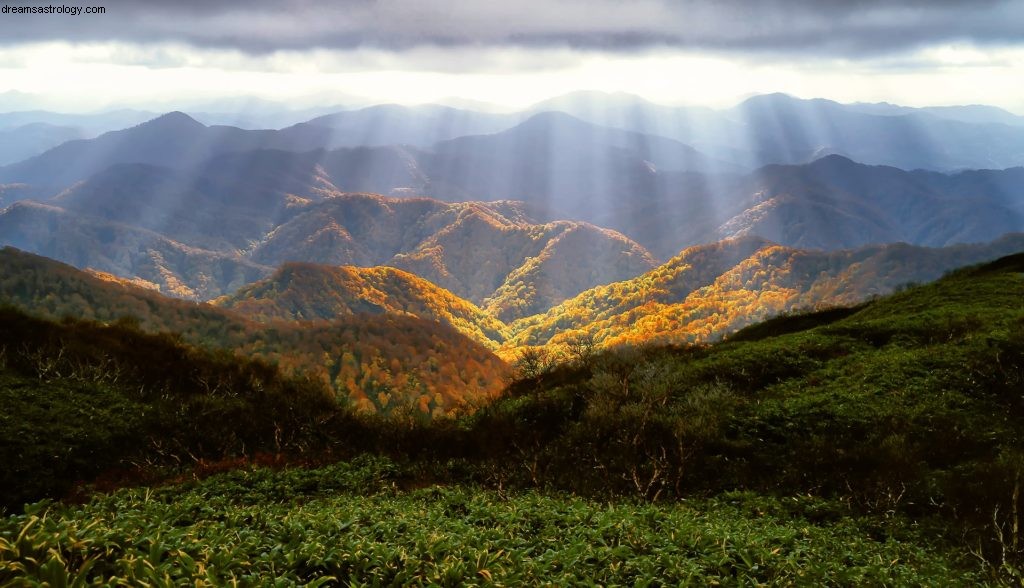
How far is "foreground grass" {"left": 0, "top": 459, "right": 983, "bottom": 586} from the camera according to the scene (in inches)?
258

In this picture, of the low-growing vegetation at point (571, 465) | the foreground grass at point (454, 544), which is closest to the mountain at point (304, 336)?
the low-growing vegetation at point (571, 465)

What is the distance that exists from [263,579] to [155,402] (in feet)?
66.1

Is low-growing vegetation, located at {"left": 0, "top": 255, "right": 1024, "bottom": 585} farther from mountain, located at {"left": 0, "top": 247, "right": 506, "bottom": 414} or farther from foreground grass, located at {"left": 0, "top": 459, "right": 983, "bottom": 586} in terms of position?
mountain, located at {"left": 0, "top": 247, "right": 506, "bottom": 414}

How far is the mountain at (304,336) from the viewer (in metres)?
98.9

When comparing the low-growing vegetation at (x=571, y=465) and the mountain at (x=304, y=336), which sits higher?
the low-growing vegetation at (x=571, y=465)

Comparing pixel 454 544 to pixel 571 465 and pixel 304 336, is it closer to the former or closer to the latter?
pixel 571 465

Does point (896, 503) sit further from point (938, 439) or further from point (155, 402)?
point (155, 402)

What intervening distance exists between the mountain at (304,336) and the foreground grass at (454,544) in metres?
80.5

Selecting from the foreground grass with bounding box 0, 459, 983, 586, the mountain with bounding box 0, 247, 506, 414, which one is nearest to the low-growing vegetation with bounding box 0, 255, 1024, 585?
the foreground grass with bounding box 0, 459, 983, 586

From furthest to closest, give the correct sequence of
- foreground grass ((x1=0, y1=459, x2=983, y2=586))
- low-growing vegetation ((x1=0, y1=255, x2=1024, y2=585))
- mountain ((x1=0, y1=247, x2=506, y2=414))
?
mountain ((x1=0, y1=247, x2=506, y2=414)) < low-growing vegetation ((x1=0, y1=255, x2=1024, y2=585)) < foreground grass ((x1=0, y1=459, x2=983, y2=586))

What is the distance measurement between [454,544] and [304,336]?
105 metres

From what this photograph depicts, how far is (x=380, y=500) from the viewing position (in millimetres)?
14914

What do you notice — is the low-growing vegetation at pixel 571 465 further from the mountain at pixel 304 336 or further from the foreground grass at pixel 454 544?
the mountain at pixel 304 336

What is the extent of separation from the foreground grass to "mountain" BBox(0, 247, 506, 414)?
80.5 metres
